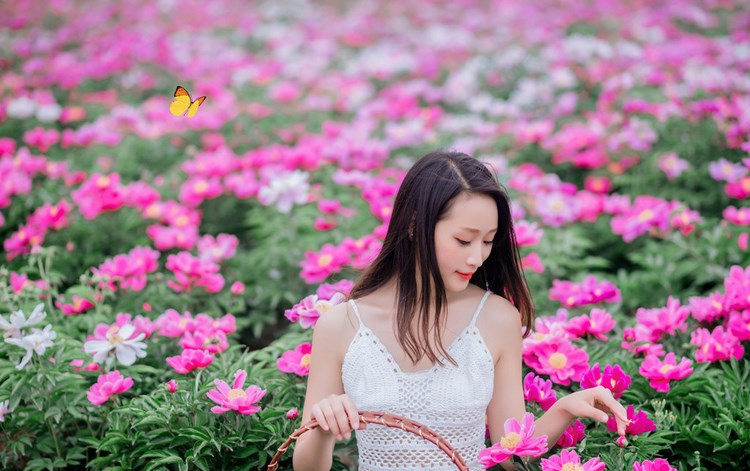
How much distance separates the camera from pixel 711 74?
5215 mm

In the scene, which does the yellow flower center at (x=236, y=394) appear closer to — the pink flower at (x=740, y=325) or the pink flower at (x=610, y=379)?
the pink flower at (x=610, y=379)

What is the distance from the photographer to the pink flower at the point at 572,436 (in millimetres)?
1896

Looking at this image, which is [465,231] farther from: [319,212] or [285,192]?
[319,212]

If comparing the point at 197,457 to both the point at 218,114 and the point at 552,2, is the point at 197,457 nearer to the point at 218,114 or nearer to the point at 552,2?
the point at 218,114

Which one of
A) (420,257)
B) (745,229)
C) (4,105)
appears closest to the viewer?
(420,257)

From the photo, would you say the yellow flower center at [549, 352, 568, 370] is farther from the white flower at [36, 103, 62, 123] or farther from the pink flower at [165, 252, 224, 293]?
the white flower at [36, 103, 62, 123]

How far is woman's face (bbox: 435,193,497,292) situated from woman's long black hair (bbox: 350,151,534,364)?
0.02 m

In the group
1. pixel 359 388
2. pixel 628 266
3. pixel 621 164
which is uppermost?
pixel 359 388

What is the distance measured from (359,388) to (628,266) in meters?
2.56

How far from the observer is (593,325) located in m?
2.35

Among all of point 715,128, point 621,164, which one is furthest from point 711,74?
point 621,164

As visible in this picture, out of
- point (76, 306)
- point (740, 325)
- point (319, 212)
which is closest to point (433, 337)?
point (740, 325)

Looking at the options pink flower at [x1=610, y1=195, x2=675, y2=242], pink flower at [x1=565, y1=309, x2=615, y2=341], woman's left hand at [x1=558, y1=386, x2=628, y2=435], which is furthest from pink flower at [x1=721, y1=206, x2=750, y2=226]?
woman's left hand at [x1=558, y1=386, x2=628, y2=435]

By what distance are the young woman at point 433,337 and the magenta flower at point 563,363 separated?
0.78 ft
